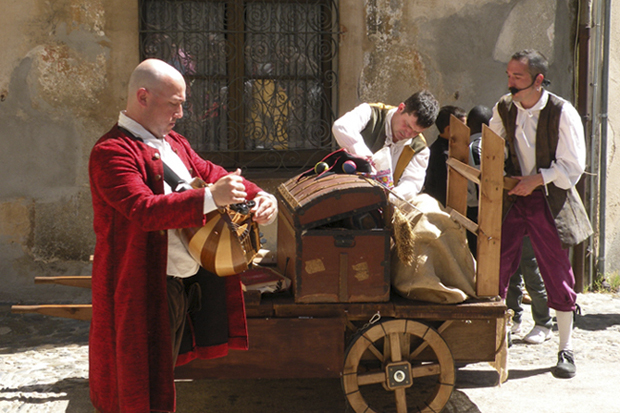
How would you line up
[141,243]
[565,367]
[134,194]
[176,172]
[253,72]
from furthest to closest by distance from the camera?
[253,72] < [565,367] < [176,172] < [141,243] < [134,194]

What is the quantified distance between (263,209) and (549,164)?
72.7 inches

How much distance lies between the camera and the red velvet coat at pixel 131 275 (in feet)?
7.88

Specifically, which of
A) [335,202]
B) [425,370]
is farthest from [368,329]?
[335,202]

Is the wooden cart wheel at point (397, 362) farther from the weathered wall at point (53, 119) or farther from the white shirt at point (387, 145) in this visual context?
the weathered wall at point (53, 119)

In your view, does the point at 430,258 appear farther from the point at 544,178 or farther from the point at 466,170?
the point at 544,178

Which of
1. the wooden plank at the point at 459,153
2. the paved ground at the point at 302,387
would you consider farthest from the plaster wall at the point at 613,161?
the wooden plank at the point at 459,153

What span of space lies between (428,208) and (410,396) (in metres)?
1.07

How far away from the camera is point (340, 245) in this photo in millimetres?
3002

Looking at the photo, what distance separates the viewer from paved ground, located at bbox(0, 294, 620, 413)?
3.46m

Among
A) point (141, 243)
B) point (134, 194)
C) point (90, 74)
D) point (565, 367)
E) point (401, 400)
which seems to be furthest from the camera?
point (90, 74)

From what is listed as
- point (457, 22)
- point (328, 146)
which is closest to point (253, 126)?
point (328, 146)

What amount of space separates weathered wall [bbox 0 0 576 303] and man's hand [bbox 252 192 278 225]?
272cm

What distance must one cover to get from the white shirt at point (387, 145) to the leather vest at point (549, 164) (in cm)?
51

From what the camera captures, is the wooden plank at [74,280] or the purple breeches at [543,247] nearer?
the wooden plank at [74,280]
